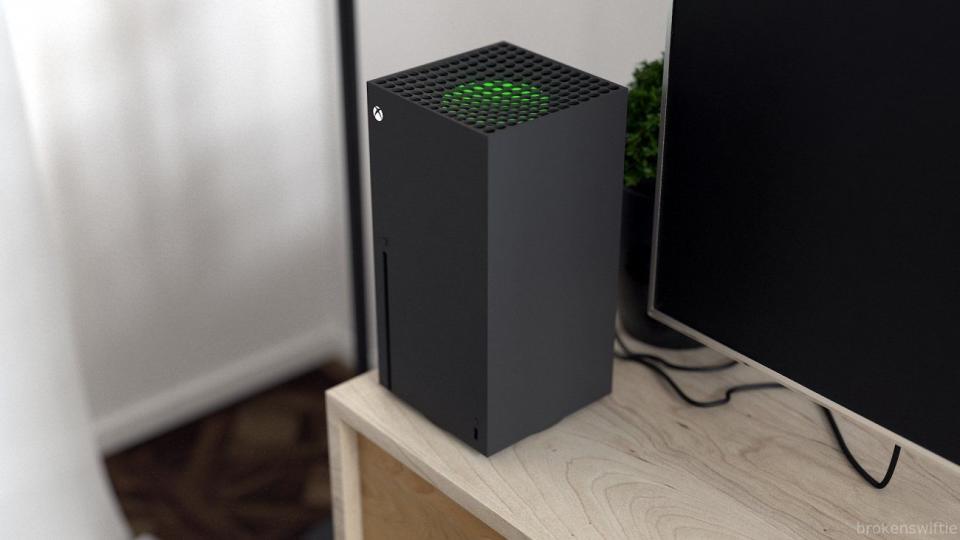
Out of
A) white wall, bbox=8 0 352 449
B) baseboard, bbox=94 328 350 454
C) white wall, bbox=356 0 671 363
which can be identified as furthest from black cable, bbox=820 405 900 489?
baseboard, bbox=94 328 350 454

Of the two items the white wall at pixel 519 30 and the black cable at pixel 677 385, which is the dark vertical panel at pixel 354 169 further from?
the black cable at pixel 677 385

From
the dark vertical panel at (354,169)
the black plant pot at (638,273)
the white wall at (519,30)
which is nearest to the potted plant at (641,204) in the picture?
Answer: the black plant pot at (638,273)

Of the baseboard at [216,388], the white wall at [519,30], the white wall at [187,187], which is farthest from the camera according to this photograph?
the baseboard at [216,388]

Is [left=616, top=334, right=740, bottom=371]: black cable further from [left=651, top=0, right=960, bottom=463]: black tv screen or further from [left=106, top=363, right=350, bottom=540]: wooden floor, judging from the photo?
[left=106, top=363, right=350, bottom=540]: wooden floor

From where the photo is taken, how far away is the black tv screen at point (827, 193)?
758mm

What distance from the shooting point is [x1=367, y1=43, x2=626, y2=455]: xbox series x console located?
0.86 m

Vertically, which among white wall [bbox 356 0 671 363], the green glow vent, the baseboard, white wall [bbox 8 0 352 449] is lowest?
the baseboard

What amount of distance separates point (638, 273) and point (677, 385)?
11cm

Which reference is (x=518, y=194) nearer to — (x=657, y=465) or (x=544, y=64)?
(x=544, y=64)

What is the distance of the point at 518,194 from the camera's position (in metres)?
0.86

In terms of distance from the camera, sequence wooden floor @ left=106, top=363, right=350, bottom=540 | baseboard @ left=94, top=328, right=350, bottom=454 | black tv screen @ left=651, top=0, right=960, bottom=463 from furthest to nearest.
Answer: baseboard @ left=94, top=328, right=350, bottom=454
wooden floor @ left=106, top=363, right=350, bottom=540
black tv screen @ left=651, top=0, right=960, bottom=463

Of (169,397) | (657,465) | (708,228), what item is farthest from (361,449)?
(169,397)

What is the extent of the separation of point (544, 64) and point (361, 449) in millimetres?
400

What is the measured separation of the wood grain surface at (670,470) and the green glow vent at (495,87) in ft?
0.96
